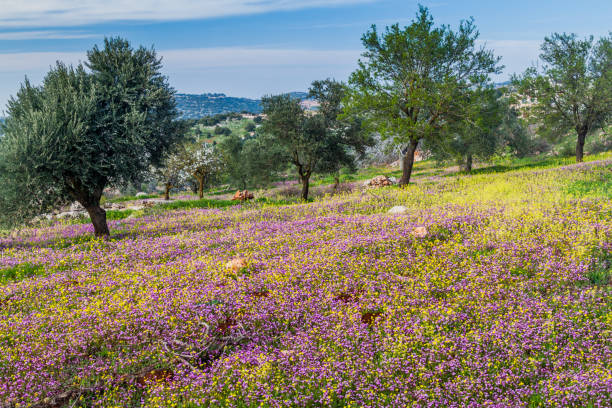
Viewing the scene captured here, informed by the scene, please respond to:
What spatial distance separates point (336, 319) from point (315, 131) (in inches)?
924

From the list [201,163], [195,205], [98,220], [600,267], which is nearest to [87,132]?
[98,220]

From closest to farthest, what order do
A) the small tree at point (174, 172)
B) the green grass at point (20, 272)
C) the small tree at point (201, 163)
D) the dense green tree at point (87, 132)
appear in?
the green grass at point (20, 272), the dense green tree at point (87, 132), the small tree at point (174, 172), the small tree at point (201, 163)

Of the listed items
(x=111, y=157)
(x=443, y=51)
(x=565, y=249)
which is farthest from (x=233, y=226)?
(x=443, y=51)

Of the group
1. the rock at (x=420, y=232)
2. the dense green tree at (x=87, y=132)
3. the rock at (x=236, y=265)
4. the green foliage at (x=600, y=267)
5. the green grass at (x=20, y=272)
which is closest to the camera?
the green foliage at (x=600, y=267)

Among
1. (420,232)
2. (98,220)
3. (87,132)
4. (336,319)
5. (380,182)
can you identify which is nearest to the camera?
(336,319)

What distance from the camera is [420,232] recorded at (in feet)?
39.2

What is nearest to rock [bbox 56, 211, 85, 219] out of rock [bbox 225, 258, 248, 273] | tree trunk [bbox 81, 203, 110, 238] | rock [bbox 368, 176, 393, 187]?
tree trunk [bbox 81, 203, 110, 238]

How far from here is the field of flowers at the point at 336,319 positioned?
5.50 metres

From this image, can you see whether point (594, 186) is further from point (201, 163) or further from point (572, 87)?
point (201, 163)

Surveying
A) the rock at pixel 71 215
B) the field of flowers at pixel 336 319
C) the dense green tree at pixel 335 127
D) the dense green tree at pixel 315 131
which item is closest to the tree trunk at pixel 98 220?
the field of flowers at pixel 336 319

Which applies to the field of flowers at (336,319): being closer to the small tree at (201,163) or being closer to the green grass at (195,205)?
the green grass at (195,205)

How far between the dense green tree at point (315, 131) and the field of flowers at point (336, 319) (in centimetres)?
1652

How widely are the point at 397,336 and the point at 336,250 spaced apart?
15.4 feet

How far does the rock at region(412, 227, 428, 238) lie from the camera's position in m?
11.8
